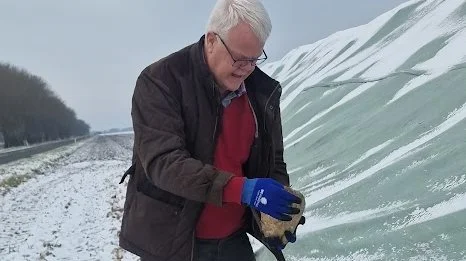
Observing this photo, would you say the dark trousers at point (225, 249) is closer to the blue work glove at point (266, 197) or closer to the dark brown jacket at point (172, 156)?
the dark brown jacket at point (172, 156)

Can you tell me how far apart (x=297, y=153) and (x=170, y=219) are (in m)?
4.79

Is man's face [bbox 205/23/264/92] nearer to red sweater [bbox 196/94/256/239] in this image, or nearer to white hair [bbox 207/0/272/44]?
white hair [bbox 207/0/272/44]

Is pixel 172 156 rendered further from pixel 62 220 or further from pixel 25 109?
pixel 25 109

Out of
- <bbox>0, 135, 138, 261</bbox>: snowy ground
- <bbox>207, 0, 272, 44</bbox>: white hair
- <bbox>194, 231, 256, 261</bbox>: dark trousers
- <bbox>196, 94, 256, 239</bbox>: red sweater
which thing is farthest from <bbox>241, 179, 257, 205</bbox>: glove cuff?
<bbox>0, 135, 138, 261</bbox>: snowy ground

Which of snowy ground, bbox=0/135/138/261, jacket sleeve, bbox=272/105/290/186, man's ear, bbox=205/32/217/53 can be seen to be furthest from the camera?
snowy ground, bbox=0/135/138/261

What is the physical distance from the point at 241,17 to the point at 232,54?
0.14m

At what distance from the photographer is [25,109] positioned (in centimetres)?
5919

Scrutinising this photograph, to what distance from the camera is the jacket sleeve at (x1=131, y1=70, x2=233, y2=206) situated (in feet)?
4.92

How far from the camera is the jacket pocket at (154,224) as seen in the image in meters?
1.67

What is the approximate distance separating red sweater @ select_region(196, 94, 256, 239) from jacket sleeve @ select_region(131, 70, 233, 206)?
0.62ft

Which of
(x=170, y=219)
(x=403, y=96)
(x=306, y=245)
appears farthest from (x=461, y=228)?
(x=403, y=96)

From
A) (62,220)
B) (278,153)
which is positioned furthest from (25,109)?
(278,153)

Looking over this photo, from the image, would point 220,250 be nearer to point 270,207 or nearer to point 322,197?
point 270,207

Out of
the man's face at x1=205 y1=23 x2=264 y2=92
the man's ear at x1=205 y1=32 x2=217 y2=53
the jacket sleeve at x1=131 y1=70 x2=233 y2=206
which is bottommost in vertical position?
the jacket sleeve at x1=131 y1=70 x2=233 y2=206
